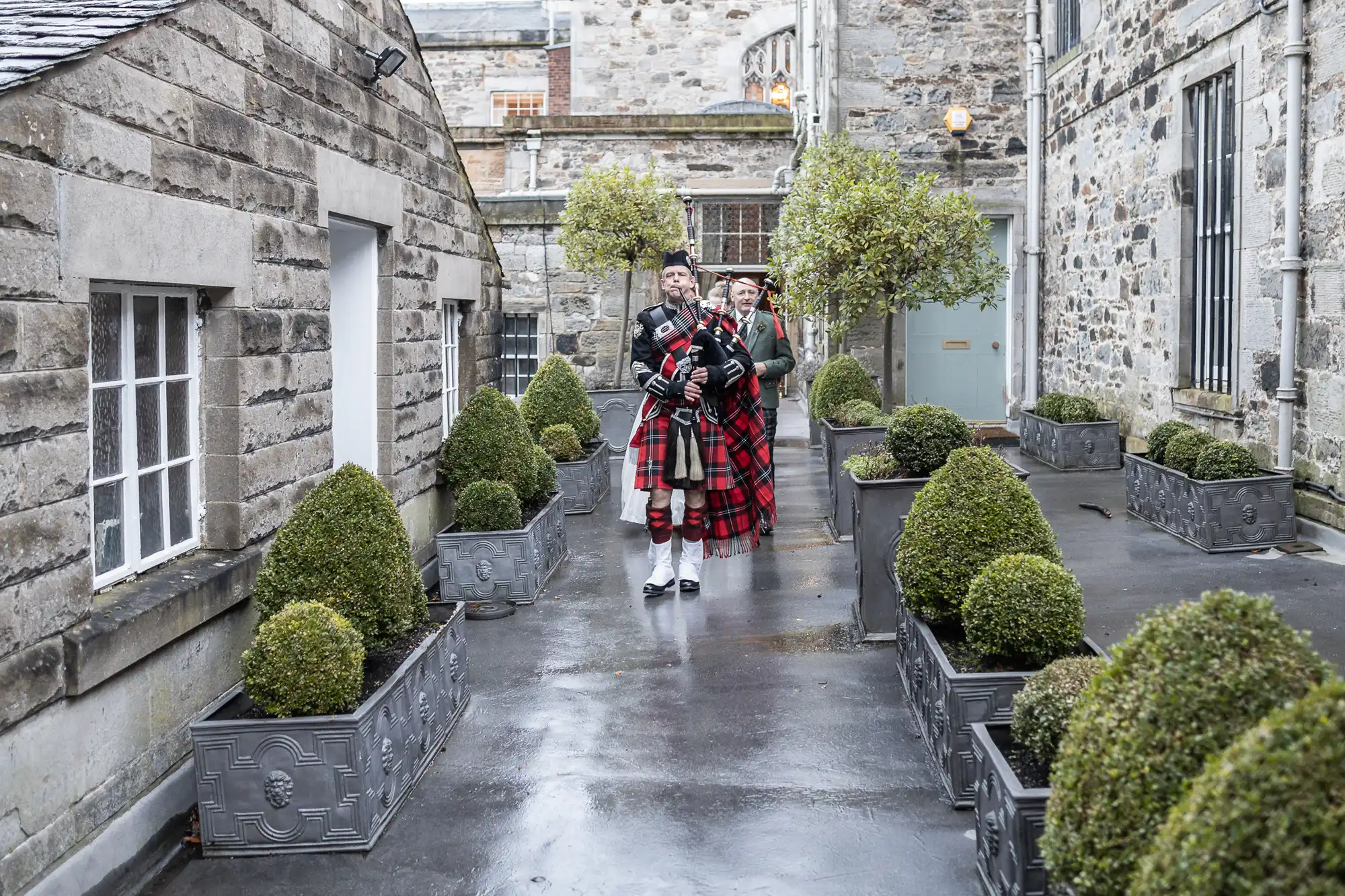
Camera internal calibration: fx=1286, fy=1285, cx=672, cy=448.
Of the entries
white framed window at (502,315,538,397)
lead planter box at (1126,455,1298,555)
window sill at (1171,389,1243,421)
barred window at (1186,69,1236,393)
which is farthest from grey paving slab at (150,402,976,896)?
white framed window at (502,315,538,397)

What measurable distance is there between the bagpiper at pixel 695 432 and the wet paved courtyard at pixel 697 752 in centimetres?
35

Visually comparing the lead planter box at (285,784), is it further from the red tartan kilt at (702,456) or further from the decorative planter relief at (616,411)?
the decorative planter relief at (616,411)

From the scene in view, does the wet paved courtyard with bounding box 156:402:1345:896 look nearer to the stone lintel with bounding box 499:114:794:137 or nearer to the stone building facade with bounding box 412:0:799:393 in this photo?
the stone building facade with bounding box 412:0:799:393

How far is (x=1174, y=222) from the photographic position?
36.9ft

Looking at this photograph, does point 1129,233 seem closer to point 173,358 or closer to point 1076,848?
point 173,358

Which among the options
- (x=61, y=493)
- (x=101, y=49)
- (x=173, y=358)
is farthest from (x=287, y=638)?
(x=101, y=49)

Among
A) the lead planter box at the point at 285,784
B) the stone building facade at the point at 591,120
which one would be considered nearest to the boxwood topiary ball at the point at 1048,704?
the lead planter box at the point at 285,784

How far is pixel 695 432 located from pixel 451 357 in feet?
8.31

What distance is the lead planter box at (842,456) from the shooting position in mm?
9289

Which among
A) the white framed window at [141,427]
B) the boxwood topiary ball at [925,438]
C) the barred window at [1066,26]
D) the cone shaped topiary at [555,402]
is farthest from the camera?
the barred window at [1066,26]

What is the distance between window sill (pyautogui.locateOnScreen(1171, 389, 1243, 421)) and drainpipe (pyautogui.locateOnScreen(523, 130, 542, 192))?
11.9 meters

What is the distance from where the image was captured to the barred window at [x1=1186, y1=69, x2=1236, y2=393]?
33.9 ft

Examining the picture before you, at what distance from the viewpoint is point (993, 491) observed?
5070mm

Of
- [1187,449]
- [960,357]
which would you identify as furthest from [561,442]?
[960,357]
